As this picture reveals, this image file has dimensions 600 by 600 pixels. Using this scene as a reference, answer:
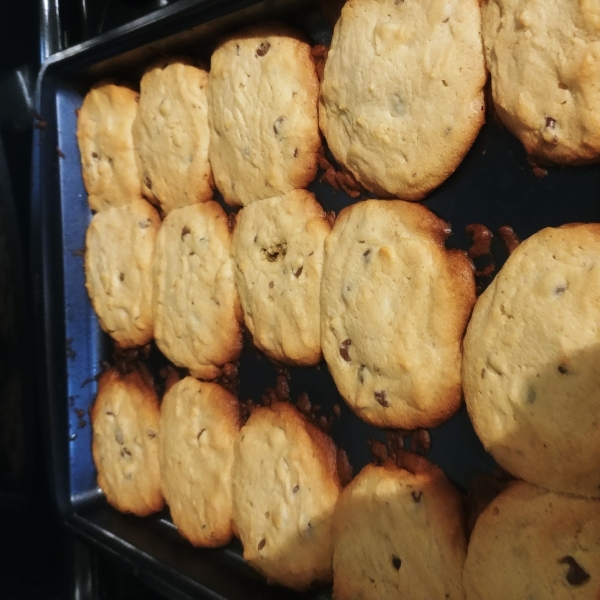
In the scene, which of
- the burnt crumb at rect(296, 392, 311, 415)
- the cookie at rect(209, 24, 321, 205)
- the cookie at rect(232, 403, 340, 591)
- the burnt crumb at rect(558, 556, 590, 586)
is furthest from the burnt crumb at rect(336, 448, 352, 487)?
the cookie at rect(209, 24, 321, 205)

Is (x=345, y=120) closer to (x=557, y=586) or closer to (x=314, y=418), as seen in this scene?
(x=314, y=418)

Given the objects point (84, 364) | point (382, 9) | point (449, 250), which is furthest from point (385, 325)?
point (84, 364)

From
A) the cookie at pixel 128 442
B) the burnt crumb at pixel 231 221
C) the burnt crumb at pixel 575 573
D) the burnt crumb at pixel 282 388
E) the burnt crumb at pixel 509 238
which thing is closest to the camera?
the burnt crumb at pixel 575 573

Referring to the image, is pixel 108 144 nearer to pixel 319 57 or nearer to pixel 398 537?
pixel 319 57

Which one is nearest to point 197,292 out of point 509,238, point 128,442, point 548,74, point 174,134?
point 174,134

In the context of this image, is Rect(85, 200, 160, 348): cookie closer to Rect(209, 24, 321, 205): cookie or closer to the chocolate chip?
Rect(209, 24, 321, 205): cookie

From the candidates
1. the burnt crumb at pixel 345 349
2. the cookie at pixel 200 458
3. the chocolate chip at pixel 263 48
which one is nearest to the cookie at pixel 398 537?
the burnt crumb at pixel 345 349

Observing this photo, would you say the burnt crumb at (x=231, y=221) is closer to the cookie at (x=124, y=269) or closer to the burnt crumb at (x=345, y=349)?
the cookie at (x=124, y=269)
